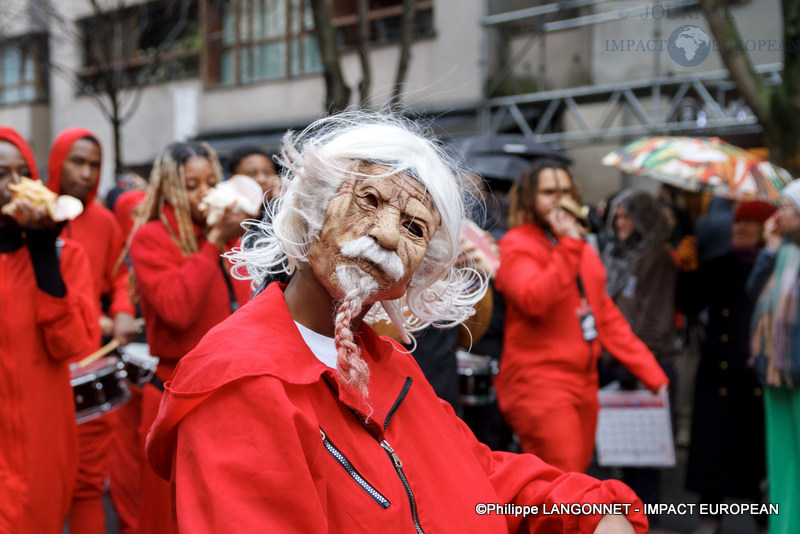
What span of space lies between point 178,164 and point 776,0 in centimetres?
900

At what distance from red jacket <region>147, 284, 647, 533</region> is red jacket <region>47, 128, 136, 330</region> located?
3348 mm

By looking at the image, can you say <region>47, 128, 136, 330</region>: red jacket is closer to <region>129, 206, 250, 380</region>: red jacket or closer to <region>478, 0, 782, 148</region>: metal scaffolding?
<region>129, 206, 250, 380</region>: red jacket

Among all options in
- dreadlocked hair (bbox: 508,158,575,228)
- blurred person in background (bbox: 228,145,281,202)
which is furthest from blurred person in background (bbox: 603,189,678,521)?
blurred person in background (bbox: 228,145,281,202)

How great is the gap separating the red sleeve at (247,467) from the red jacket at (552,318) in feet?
10.3

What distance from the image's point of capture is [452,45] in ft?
50.7

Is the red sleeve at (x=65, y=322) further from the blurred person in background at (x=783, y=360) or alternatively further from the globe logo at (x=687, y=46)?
the globe logo at (x=687, y=46)

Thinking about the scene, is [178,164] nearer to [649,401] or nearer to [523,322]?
[523,322]

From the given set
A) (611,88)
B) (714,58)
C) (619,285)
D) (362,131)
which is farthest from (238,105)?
(362,131)

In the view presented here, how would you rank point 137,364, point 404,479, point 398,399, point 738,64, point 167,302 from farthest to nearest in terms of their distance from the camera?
point 738,64
point 137,364
point 167,302
point 398,399
point 404,479

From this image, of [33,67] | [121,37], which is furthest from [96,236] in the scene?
[33,67]

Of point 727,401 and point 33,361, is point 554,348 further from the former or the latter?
point 33,361

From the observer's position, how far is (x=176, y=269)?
12.3 ft

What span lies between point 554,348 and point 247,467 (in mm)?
3362

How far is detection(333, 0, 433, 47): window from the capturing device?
52.7ft
